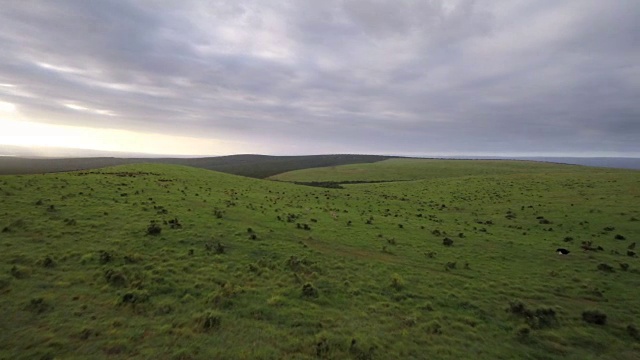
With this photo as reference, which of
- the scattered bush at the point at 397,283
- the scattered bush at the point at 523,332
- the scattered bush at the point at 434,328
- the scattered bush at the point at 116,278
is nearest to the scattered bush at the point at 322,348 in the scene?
the scattered bush at the point at 434,328

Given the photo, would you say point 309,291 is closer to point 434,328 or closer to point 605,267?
point 434,328

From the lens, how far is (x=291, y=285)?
1592cm

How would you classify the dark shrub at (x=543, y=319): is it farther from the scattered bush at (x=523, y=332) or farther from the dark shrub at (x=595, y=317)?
the dark shrub at (x=595, y=317)

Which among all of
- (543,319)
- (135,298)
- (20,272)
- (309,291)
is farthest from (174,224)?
(543,319)

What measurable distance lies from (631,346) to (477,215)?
3044 centimetres

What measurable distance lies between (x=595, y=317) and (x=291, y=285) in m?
13.7

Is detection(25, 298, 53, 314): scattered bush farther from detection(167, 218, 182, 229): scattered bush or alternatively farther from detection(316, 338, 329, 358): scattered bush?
detection(167, 218, 182, 229): scattered bush

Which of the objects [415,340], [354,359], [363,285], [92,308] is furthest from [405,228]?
[92,308]

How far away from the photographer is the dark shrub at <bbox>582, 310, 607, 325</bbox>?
1363 cm

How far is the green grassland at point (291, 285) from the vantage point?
438 inches

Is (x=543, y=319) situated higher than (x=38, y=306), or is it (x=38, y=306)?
(x=38, y=306)

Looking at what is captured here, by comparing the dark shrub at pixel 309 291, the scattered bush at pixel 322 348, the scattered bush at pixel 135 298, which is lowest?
the scattered bush at pixel 322 348

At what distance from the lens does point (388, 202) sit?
49219mm

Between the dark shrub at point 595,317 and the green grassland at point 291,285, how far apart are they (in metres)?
0.07
